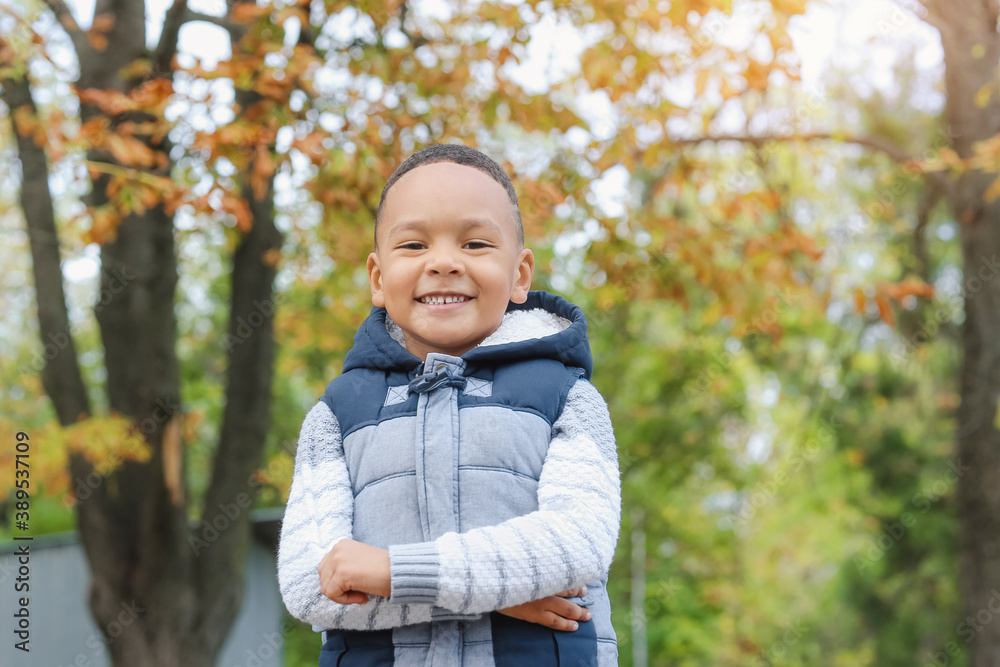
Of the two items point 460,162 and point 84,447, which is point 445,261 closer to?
point 460,162

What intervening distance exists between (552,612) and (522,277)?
68cm

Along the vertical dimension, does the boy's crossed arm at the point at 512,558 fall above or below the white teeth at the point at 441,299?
below

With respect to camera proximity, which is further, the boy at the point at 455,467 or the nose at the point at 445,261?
the nose at the point at 445,261

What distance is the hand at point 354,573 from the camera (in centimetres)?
130

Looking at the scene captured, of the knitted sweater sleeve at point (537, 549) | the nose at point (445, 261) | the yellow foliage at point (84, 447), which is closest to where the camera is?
the knitted sweater sleeve at point (537, 549)

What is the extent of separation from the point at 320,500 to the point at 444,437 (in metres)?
0.27

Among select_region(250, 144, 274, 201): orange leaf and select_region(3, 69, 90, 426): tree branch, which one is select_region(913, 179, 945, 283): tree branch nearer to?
select_region(250, 144, 274, 201): orange leaf

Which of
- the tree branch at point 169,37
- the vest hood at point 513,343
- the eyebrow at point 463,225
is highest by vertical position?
the tree branch at point 169,37

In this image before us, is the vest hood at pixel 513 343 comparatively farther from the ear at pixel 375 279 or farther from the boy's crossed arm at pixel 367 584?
the boy's crossed arm at pixel 367 584

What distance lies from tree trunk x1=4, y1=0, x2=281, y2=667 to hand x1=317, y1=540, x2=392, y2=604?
14.1ft

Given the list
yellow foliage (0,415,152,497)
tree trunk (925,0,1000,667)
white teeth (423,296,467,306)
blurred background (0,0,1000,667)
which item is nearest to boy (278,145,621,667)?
white teeth (423,296,467,306)

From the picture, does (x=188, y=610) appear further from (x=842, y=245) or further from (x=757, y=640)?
(x=757, y=640)

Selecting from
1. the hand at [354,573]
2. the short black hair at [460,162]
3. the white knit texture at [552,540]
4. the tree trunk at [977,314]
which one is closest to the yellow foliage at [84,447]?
the short black hair at [460,162]

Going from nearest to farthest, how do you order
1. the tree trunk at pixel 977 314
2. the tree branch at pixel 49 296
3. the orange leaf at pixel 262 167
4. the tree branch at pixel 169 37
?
the orange leaf at pixel 262 167
the tree branch at pixel 169 37
the tree branch at pixel 49 296
the tree trunk at pixel 977 314
